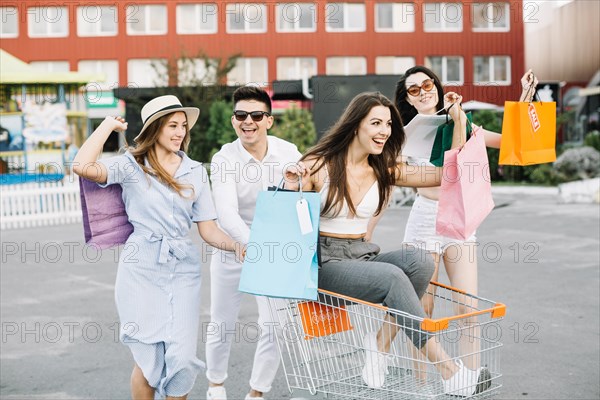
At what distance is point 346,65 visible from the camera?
48.7m

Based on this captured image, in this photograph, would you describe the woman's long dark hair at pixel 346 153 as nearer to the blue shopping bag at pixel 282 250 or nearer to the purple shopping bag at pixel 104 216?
the blue shopping bag at pixel 282 250

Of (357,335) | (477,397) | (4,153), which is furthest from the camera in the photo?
(4,153)

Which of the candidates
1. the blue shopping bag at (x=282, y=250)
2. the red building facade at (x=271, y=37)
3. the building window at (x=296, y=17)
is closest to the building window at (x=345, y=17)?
the red building facade at (x=271, y=37)

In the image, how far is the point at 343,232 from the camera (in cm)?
398

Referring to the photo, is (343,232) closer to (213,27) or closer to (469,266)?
(469,266)

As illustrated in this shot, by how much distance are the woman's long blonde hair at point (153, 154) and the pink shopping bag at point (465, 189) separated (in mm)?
1384

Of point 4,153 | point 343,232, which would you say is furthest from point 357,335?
point 4,153

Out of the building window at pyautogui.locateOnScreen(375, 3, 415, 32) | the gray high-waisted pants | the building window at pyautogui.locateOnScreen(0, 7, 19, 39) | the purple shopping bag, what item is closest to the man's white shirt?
the purple shopping bag

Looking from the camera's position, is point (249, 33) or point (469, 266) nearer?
point (469, 266)

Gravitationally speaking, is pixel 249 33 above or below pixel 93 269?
above

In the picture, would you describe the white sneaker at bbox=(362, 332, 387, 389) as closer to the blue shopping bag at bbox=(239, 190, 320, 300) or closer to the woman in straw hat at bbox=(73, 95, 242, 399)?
the blue shopping bag at bbox=(239, 190, 320, 300)

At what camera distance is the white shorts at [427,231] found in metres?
4.96

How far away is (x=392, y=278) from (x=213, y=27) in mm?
Result: 46563

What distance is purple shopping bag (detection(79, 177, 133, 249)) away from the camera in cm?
429
